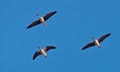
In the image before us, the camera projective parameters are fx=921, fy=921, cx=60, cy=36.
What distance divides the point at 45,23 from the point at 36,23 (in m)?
1.80

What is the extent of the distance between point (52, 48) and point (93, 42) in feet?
16.1

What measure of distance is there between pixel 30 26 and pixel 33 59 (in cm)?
405

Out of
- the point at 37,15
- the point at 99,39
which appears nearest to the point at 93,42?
the point at 99,39

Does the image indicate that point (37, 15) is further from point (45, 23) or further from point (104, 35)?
point (104, 35)

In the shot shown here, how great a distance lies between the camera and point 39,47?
108688 millimetres

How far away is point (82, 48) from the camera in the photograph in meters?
110

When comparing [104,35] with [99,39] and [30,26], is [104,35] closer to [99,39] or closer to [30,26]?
[99,39]

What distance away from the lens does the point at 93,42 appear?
10906 centimetres

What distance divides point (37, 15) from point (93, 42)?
7.44 metres

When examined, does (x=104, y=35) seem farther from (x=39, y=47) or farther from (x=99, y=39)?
(x=39, y=47)

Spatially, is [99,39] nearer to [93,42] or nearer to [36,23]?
[93,42]

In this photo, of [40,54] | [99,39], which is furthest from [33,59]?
[99,39]

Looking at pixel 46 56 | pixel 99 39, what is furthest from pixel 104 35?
pixel 46 56
